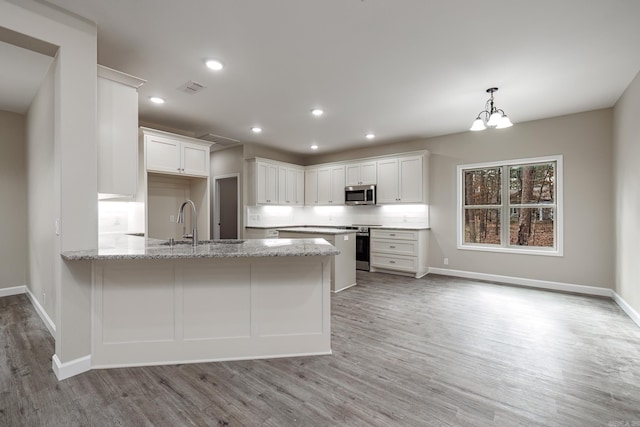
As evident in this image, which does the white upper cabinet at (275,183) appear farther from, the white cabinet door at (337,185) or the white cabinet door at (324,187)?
the white cabinet door at (337,185)

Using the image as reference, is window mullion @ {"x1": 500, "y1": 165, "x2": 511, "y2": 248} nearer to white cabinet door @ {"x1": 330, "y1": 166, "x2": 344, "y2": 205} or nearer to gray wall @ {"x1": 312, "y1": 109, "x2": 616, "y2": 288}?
gray wall @ {"x1": 312, "y1": 109, "x2": 616, "y2": 288}

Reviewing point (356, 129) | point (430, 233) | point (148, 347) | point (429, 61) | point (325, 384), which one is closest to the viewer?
point (325, 384)

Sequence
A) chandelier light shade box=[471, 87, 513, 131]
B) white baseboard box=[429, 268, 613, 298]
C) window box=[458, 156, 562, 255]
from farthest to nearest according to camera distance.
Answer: window box=[458, 156, 562, 255] < white baseboard box=[429, 268, 613, 298] < chandelier light shade box=[471, 87, 513, 131]

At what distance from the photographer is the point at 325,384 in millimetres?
2051

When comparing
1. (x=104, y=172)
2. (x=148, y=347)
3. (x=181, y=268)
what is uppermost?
(x=104, y=172)

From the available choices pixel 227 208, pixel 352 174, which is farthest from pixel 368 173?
pixel 227 208

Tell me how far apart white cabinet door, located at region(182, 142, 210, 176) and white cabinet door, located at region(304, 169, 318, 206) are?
2.96 metres

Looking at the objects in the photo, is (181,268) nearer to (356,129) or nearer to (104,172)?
(104,172)

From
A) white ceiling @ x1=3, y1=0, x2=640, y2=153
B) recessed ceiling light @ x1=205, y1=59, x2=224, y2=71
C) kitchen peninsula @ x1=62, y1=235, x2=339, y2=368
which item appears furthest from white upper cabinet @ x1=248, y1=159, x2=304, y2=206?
kitchen peninsula @ x1=62, y1=235, x2=339, y2=368

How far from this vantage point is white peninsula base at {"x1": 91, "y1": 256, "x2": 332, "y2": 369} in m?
2.25

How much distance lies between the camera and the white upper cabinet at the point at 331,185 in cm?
678

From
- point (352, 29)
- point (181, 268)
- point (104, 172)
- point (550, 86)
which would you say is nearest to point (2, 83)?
point (104, 172)

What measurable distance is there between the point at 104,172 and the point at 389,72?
293 centimetres

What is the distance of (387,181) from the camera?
606 centimetres
